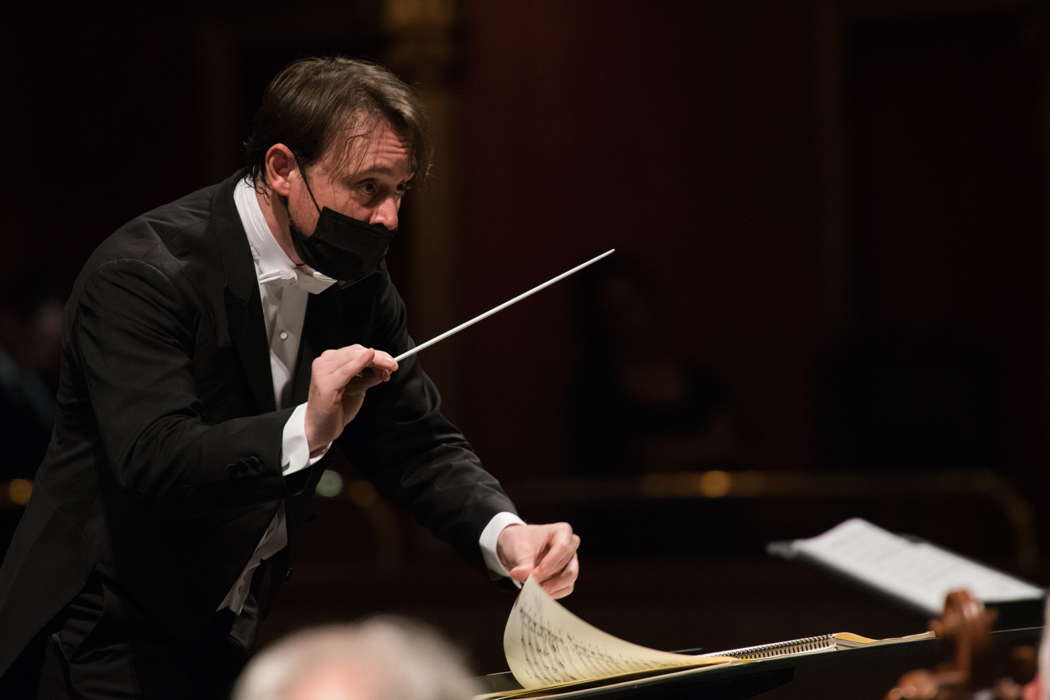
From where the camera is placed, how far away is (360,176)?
192 cm

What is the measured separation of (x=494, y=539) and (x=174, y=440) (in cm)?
45

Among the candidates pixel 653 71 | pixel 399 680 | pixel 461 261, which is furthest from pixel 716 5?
pixel 399 680

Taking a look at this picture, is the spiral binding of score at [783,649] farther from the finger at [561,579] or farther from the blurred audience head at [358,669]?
the blurred audience head at [358,669]

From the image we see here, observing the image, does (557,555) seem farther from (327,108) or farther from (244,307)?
(327,108)

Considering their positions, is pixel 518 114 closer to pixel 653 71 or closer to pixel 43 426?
pixel 653 71

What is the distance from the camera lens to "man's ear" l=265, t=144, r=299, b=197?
1954 mm

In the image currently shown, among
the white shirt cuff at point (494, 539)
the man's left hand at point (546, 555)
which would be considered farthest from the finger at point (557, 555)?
the white shirt cuff at point (494, 539)

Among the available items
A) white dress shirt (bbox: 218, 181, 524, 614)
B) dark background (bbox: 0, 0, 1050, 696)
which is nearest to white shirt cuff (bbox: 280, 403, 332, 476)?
white dress shirt (bbox: 218, 181, 524, 614)

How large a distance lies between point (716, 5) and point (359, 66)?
4.57m

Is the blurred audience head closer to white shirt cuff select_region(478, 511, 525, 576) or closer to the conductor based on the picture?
the conductor

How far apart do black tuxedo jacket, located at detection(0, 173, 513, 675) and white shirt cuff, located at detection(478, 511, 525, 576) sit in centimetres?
2

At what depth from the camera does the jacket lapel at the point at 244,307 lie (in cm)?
194

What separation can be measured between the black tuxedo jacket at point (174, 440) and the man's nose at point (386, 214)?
164 millimetres

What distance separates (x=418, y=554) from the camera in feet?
14.7
